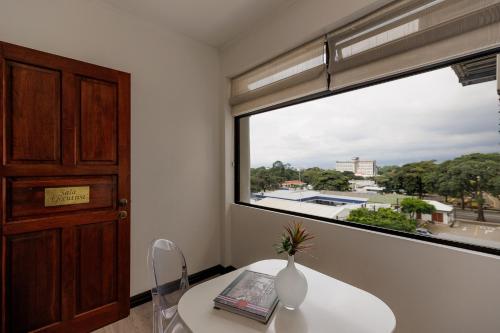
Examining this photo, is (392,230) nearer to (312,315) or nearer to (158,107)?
(312,315)

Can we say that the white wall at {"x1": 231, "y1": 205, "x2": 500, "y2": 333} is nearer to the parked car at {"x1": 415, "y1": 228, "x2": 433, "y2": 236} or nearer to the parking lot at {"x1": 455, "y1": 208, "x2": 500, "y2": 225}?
the parked car at {"x1": 415, "y1": 228, "x2": 433, "y2": 236}

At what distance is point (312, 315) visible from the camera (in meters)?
1.06

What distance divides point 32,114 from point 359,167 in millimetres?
2517

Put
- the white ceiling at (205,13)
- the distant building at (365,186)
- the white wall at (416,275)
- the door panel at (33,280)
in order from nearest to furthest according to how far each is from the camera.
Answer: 1. the white wall at (416,275)
2. the door panel at (33,280)
3. the distant building at (365,186)
4. the white ceiling at (205,13)

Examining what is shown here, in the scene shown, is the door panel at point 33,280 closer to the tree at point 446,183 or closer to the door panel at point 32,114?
the door panel at point 32,114

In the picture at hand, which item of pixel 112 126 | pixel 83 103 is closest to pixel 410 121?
pixel 112 126

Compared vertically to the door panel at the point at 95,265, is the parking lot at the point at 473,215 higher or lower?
higher

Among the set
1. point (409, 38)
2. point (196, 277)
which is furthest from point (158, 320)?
point (409, 38)

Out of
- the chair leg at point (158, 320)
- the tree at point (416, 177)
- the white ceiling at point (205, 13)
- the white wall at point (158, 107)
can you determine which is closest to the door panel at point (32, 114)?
the white wall at point (158, 107)

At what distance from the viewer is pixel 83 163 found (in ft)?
6.41

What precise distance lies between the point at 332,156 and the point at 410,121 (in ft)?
2.15

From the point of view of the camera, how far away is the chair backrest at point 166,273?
145cm

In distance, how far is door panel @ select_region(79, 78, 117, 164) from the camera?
76.8 inches

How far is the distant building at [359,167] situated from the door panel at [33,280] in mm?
2335
